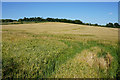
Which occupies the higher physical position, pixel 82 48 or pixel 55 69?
pixel 82 48

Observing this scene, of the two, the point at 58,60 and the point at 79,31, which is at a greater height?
the point at 79,31

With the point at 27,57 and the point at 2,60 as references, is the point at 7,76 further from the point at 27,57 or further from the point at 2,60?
the point at 27,57

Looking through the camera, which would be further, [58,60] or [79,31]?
[79,31]

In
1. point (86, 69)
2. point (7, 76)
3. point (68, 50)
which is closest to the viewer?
point (7, 76)

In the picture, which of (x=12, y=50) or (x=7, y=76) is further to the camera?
(x=12, y=50)

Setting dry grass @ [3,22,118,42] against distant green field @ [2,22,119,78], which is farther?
dry grass @ [3,22,118,42]

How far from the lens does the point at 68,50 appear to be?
6.54 metres

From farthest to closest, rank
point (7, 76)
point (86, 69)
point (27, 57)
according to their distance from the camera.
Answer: point (86, 69) < point (27, 57) < point (7, 76)

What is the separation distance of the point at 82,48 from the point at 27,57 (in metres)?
3.47

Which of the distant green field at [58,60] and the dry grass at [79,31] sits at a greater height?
the dry grass at [79,31]

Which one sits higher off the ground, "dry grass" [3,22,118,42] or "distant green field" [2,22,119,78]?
"dry grass" [3,22,118,42]

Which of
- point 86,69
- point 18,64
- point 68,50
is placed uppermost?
point 68,50

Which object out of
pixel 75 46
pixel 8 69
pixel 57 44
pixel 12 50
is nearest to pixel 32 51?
pixel 12 50

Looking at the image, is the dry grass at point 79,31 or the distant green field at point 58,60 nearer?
the distant green field at point 58,60
